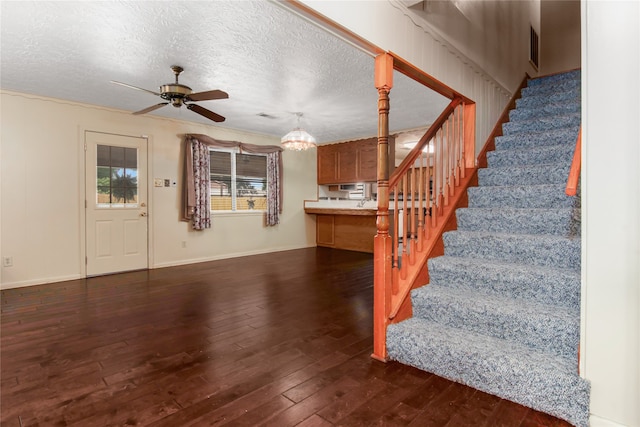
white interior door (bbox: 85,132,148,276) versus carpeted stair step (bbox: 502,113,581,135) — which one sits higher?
carpeted stair step (bbox: 502,113,581,135)

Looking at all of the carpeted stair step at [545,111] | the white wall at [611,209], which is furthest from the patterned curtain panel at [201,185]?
the white wall at [611,209]

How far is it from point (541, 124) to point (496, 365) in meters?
2.90

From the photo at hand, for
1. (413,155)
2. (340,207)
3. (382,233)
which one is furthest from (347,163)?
(382,233)

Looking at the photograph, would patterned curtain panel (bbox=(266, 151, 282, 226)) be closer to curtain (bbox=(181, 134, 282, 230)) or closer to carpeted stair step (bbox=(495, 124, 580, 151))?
curtain (bbox=(181, 134, 282, 230))

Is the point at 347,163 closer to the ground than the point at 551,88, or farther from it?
closer to the ground

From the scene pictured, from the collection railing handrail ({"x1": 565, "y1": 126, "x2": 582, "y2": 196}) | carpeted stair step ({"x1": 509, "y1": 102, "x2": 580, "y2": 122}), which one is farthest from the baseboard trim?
carpeted stair step ({"x1": 509, "y1": 102, "x2": 580, "y2": 122})

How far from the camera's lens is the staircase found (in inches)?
69.6

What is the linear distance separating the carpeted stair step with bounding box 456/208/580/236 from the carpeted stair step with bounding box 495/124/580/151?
0.96 metres

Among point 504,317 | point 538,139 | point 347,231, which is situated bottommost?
point 504,317

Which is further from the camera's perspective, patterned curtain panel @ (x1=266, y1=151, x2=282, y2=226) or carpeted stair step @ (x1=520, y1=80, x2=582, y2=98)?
patterned curtain panel @ (x1=266, y1=151, x2=282, y2=226)

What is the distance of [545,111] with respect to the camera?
12.6ft

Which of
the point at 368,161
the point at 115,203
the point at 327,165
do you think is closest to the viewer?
the point at 115,203

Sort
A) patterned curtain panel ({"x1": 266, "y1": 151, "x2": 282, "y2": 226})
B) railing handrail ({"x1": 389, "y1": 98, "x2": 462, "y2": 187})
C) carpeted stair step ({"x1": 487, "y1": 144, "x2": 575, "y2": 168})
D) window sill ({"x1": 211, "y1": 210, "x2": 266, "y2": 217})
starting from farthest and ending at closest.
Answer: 1. patterned curtain panel ({"x1": 266, "y1": 151, "x2": 282, "y2": 226})
2. window sill ({"x1": 211, "y1": 210, "x2": 266, "y2": 217})
3. carpeted stair step ({"x1": 487, "y1": 144, "x2": 575, "y2": 168})
4. railing handrail ({"x1": 389, "y1": 98, "x2": 462, "y2": 187})

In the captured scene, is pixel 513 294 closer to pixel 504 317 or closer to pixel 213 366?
pixel 504 317
